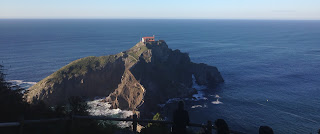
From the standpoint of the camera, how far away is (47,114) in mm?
15633

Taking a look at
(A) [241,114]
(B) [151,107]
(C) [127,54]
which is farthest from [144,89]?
(A) [241,114]

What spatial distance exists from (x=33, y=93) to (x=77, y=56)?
57869mm

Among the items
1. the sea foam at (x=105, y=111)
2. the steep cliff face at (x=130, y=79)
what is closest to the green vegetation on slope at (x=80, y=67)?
the steep cliff face at (x=130, y=79)

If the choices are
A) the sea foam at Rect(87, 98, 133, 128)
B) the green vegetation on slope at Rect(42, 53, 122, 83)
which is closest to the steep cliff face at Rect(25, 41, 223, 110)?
the green vegetation on slope at Rect(42, 53, 122, 83)

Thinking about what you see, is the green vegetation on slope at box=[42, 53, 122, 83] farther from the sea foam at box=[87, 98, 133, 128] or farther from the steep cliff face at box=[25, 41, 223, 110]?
the sea foam at box=[87, 98, 133, 128]

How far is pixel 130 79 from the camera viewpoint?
62.9 metres

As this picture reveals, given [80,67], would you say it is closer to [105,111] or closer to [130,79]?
[130,79]

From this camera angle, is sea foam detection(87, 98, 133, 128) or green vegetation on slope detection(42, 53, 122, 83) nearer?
sea foam detection(87, 98, 133, 128)

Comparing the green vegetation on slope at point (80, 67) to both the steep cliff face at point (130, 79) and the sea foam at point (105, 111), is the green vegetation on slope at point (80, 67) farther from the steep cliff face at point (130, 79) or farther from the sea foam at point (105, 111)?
the sea foam at point (105, 111)

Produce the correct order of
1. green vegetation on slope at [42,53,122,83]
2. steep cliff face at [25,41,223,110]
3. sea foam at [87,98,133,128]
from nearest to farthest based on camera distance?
1. sea foam at [87,98,133,128]
2. steep cliff face at [25,41,223,110]
3. green vegetation on slope at [42,53,122,83]

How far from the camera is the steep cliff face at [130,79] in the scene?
6112cm

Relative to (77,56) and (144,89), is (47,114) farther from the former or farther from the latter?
(77,56)

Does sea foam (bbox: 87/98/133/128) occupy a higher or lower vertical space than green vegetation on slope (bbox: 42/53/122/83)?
lower

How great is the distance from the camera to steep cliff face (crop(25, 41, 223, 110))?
2406 inches
